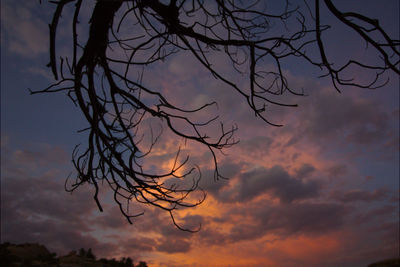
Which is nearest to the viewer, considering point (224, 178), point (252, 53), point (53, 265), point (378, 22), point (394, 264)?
point (378, 22)

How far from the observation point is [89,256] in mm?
9305

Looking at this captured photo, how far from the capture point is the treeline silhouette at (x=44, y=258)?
7418 mm

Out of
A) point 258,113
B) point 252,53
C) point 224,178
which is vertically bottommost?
point 224,178

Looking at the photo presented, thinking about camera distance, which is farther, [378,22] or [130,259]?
[130,259]

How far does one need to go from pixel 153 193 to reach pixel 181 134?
0.78 metres

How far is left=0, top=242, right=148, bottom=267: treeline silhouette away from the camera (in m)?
7.42

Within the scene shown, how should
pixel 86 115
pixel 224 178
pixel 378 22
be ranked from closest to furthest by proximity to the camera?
pixel 378 22 < pixel 86 115 < pixel 224 178

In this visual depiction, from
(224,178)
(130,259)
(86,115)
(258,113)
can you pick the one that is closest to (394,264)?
(130,259)

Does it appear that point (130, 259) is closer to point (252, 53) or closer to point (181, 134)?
point (181, 134)

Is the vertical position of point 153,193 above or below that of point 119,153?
below

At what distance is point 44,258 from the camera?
8.11 meters

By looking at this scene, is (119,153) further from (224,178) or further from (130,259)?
(130,259)

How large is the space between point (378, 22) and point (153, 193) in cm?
251

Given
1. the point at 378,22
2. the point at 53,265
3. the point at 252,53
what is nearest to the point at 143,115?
the point at 252,53
